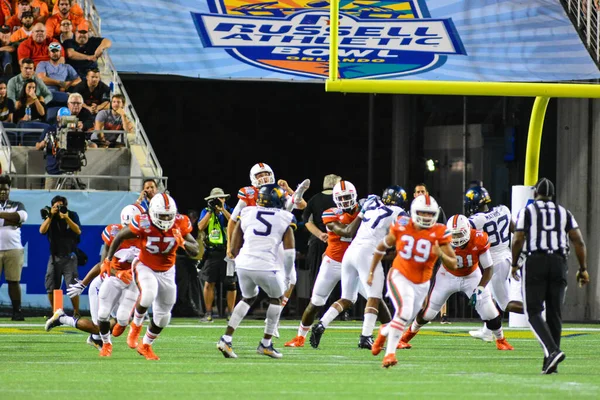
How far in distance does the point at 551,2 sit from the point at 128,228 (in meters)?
11.7

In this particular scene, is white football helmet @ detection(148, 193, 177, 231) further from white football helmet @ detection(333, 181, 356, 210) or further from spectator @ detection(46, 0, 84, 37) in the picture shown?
spectator @ detection(46, 0, 84, 37)

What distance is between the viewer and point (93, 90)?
19.0 metres

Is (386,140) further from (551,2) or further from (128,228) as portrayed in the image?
(128,228)

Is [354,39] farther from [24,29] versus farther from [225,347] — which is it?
[225,347]

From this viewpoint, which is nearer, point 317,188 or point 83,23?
point 83,23

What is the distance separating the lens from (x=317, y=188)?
24516 millimetres

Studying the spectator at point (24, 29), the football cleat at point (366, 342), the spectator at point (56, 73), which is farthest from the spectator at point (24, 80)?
the football cleat at point (366, 342)

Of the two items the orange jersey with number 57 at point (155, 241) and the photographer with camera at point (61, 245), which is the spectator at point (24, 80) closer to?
the photographer with camera at point (61, 245)

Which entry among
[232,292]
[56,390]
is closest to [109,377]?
[56,390]

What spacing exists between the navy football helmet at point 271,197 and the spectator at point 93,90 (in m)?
7.77

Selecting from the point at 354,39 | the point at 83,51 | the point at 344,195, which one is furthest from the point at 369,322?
the point at 83,51

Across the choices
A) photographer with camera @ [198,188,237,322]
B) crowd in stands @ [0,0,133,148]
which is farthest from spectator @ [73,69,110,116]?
photographer with camera @ [198,188,237,322]

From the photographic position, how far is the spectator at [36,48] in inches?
762

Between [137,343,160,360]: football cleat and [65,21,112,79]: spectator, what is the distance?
29.6ft
